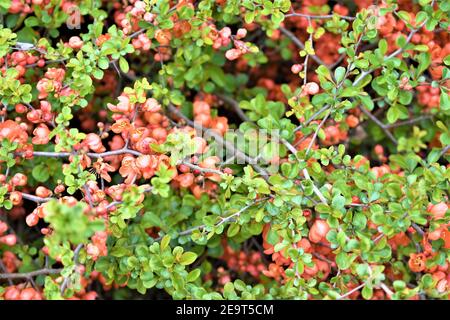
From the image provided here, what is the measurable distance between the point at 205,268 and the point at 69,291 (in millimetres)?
444

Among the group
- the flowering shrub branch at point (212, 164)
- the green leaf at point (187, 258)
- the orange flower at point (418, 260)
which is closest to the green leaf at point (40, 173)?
the flowering shrub branch at point (212, 164)

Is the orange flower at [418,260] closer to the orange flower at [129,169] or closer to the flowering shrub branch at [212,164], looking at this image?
the flowering shrub branch at [212,164]

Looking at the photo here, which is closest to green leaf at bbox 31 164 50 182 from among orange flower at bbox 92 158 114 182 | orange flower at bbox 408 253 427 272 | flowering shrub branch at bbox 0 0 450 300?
flowering shrub branch at bbox 0 0 450 300

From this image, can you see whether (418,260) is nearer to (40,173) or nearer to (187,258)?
(187,258)

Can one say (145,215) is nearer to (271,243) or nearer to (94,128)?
(271,243)

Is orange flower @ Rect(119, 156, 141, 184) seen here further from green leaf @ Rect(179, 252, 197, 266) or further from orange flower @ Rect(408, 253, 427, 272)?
orange flower @ Rect(408, 253, 427, 272)

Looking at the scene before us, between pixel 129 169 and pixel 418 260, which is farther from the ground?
pixel 129 169

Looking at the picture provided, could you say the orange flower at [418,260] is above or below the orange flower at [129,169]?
below

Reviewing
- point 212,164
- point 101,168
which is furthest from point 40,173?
point 212,164

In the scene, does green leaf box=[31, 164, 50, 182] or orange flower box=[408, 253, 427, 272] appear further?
green leaf box=[31, 164, 50, 182]

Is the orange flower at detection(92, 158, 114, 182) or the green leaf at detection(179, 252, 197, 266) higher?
the orange flower at detection(92, 158, 114, 182)

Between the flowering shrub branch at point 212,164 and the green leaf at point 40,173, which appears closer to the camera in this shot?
the flowering shrub branch at point 212,164

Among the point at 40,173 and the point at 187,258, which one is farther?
the point at 40,173
